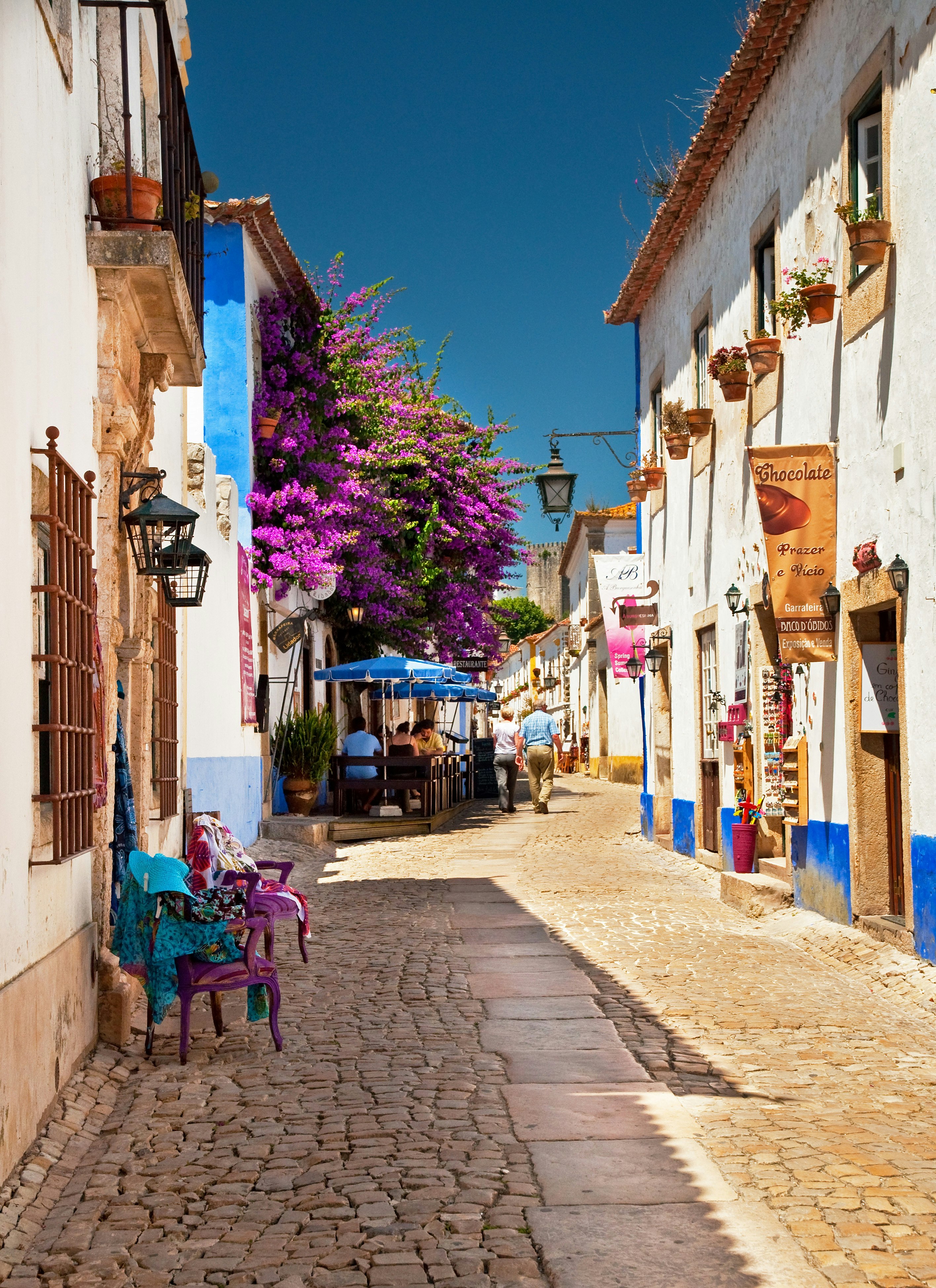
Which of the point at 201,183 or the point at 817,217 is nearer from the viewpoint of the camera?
the point at 201,183

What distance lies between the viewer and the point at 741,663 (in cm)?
1275

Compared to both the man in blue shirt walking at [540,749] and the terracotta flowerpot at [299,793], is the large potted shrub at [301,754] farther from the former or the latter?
the man in blue shirt walking at [540,749]

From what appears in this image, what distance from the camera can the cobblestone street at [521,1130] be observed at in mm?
3994

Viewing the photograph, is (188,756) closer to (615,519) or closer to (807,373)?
(807,373)

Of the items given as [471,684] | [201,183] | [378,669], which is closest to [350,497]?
[378,669]

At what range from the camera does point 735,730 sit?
1295cm

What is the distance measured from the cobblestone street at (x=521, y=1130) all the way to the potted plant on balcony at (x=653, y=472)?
850 cm

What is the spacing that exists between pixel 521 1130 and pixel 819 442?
621 centimetres

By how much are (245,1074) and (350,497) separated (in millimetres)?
14757

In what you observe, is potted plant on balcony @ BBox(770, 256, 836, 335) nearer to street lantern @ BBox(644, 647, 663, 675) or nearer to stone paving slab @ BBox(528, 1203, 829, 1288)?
stone paving slab @ BBox(528, 1203, 829, 1288)

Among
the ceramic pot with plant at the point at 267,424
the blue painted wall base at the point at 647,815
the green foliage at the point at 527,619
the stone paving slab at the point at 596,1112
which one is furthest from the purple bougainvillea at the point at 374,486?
the green foliage at the point at 527,619

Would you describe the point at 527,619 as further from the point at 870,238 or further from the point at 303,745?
the point at 870,238

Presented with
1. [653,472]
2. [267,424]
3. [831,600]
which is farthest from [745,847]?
[267,424]

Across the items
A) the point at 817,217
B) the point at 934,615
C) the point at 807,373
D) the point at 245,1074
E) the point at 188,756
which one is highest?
the point at 817,217
